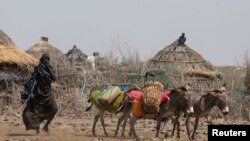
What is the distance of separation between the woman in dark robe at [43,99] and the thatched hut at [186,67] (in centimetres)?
893

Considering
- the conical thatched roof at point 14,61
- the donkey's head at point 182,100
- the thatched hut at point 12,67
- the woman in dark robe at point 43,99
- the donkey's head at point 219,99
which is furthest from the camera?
the conical thatched roof at point 14,61

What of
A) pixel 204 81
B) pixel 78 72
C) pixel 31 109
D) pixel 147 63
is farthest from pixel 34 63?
pixel 31 109

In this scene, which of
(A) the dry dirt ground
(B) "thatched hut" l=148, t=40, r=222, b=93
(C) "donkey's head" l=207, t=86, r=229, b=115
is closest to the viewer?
(A) the dry dirt ground

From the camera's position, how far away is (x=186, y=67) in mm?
24250

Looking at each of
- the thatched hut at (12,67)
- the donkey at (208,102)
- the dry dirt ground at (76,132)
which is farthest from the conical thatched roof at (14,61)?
the donkey at (208,102)

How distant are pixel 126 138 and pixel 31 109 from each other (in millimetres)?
2501

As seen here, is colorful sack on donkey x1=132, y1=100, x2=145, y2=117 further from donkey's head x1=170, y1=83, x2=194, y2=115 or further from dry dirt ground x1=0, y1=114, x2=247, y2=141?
donkey's head x1=170, y1=83, x2=194, y2=115

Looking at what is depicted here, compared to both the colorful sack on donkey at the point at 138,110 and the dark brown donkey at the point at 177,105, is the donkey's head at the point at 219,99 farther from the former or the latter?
the colorful sack on donkey at the point at 138,110

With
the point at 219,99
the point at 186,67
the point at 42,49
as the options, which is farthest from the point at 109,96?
the point at 42,49

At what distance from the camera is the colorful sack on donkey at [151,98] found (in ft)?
43.5

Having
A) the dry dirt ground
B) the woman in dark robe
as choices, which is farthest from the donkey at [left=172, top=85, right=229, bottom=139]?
the woman in dark robe

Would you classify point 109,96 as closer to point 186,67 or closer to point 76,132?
point 76,132

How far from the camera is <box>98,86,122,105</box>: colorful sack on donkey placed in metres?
14.2

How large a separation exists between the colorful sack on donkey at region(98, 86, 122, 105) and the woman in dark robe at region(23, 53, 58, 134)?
4.29 ft
